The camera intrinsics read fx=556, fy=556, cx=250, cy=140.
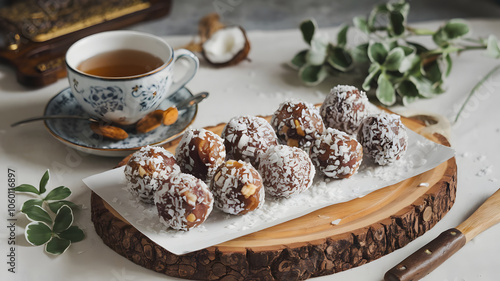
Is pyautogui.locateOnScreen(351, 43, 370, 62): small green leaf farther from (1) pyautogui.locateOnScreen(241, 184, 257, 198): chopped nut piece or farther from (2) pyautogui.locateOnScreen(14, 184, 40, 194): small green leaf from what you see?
(2) pyautogui.locateOnScreen(14, 184, 40, 194): small green leaf

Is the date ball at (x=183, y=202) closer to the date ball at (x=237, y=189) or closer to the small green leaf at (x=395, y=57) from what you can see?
the date ball at (x=237, y=189)

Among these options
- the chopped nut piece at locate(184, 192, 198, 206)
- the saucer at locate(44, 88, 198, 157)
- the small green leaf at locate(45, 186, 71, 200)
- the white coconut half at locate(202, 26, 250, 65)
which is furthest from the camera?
the white coconut half at locate(202, 26, 250, 65)

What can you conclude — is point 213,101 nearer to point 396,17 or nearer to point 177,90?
point 177,90

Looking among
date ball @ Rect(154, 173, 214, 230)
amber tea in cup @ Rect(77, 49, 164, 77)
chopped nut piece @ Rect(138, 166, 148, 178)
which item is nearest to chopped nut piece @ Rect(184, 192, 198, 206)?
date ball @ Rect(154, 173, 214, 230)

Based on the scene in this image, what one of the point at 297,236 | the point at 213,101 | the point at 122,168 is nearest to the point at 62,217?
the point at 122,168

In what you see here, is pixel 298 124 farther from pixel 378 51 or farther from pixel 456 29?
pixel 456 29

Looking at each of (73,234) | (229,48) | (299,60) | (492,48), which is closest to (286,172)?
(73,234)

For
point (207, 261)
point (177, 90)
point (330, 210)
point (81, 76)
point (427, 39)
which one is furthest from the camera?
point (427, 39)
